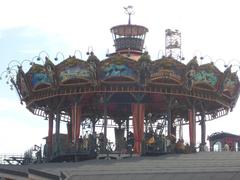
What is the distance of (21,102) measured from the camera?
42.0 m

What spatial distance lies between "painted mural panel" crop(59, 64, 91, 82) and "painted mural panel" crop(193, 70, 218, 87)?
243 inches

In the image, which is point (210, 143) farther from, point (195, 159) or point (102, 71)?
point (195, 159)

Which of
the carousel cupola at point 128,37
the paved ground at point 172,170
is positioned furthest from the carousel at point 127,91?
the paved ground at point 172,170

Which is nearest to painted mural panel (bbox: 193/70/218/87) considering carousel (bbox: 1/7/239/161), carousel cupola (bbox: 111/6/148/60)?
carousel (bbox: 1/7/239/161)

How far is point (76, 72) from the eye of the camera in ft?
120

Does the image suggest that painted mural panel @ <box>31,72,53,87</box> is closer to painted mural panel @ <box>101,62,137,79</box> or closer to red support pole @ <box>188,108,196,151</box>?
painted mural panel @ <box>101,62,137,79</box>

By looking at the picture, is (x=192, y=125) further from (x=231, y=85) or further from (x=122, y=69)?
(x=122, y=69)

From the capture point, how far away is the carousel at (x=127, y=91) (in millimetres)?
36094

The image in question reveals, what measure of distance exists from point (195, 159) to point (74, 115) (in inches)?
477

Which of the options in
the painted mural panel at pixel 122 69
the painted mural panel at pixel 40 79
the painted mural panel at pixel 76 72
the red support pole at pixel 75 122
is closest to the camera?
the painted mural panel at pixel 122 69

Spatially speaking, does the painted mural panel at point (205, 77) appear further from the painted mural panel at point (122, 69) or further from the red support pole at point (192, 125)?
the painted mural panel at point (122, 69)

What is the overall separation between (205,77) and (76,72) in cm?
750

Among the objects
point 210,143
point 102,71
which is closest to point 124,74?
point 102,71

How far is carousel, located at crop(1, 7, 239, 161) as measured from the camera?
36094 millimetres
